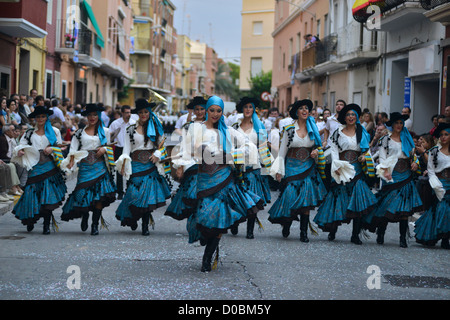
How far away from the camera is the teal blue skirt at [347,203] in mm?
10273

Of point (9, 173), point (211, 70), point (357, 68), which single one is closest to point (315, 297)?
point (9, 173)

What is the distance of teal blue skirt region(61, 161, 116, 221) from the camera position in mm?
10578

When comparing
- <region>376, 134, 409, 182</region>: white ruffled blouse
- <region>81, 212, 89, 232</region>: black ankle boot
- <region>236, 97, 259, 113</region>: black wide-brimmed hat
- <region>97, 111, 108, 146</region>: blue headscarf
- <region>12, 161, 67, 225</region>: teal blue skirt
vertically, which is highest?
<region>236, 97, 259, 113</region>: black wide-brimmed hat

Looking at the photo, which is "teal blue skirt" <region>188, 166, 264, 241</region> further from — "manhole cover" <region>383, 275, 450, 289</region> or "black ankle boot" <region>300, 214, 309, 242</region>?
"black ankle boot" <region>300, 214, 309, 242</region>

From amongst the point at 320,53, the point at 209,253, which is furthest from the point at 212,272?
the point at 320,53

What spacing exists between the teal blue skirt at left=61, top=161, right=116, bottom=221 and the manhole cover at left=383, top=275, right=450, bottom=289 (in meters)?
4.43

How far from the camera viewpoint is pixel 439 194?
1017cm

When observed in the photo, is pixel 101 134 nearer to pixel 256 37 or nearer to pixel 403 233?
pixel 403 233

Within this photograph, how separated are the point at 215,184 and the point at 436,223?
12.6 feet

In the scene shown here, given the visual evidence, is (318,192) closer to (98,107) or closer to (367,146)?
(367,146)

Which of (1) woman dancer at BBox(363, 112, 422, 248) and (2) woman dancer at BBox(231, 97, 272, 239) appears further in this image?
(2) woman dancer at BBox(231, 97, 272, 239)

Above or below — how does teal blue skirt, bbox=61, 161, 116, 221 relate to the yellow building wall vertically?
below

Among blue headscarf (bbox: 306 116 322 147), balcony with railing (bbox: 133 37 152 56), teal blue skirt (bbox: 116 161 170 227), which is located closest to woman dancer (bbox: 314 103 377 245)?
blue headscarf (bbox: 306 116 322 147)

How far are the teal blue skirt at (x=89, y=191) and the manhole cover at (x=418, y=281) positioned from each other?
14.5ft
